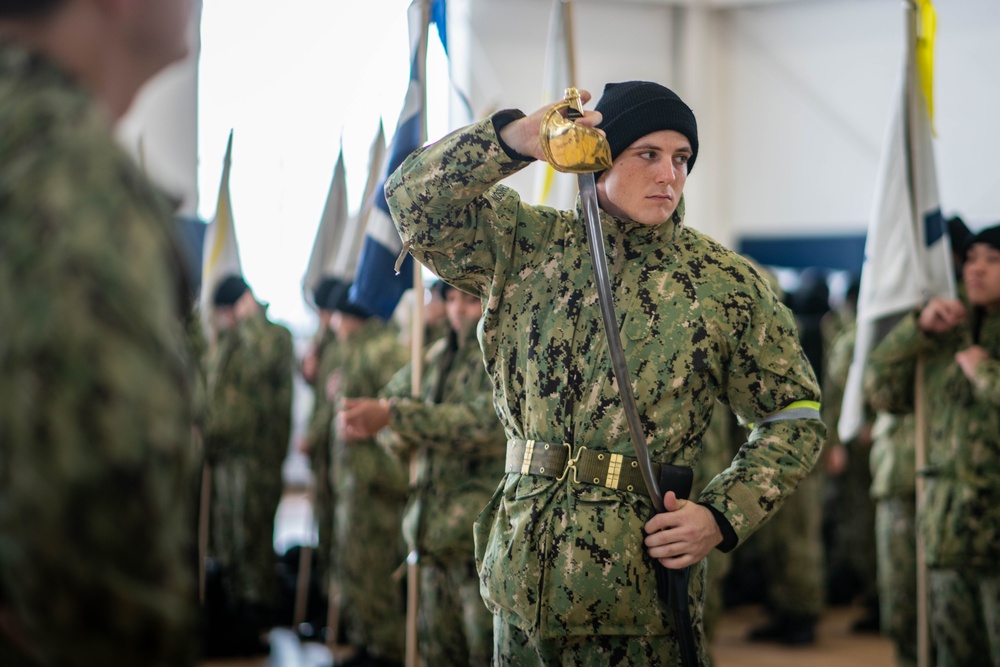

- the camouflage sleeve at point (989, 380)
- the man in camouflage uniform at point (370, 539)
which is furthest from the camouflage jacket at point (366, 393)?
the camouflage sleeve at point (989, 380)

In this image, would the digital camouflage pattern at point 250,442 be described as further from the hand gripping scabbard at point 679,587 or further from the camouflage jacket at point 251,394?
the hand gripping scabbard at point 679,587

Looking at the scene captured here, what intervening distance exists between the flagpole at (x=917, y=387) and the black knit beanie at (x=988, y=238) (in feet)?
0.83

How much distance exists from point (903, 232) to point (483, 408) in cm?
172

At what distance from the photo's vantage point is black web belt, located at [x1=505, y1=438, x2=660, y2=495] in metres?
1.86

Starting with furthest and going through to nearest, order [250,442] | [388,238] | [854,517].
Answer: [854,517] < [250,442] < [388,238]

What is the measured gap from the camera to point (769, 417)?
198cm

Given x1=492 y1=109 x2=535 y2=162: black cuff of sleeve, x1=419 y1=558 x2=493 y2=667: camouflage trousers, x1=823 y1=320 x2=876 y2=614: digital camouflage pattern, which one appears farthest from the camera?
x1=823 y1=320 x2=876 y2=614: digital camouflage pattern

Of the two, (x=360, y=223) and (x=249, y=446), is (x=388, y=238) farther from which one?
(x=249, y=446)

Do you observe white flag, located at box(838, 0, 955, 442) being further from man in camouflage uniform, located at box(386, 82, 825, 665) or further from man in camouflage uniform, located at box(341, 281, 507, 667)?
man in camouflage uniform, located at box(386, 82, 825, 665)

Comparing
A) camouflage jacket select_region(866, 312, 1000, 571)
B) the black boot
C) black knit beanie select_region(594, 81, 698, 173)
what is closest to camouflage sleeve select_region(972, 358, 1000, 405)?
camouflage jacket select_region(866, 312, 1000, 571)

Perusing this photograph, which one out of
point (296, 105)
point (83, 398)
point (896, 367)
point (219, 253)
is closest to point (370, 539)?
point (219, 253)

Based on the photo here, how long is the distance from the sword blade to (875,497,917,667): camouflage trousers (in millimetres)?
2842

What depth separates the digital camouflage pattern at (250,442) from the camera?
5488mm

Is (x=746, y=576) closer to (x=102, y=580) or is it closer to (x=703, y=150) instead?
(x=703, y=150)
